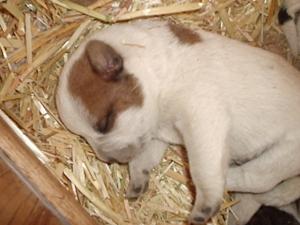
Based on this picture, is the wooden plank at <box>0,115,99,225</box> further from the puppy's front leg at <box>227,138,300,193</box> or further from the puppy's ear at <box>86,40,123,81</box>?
the puppy's front leg at <box>227,138,300,193</box>

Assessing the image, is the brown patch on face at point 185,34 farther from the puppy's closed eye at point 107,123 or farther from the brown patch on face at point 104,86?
the puppy's closed eye at point 107,123

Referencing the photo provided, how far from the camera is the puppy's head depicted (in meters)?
2.80

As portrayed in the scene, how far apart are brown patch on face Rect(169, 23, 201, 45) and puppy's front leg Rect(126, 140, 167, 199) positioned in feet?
1.87

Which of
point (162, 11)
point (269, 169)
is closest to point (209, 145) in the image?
point (269, 169)

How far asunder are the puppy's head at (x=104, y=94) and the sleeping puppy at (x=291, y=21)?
3.60 feet

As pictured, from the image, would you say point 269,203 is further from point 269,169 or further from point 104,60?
point 104,60

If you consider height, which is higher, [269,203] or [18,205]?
[18,205]

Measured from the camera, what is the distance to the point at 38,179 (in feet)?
9.50

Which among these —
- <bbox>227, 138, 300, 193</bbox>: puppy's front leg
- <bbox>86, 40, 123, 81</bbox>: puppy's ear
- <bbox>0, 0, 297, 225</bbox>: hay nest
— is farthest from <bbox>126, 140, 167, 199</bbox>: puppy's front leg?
<bbox>86, 40, 123, 81</bbox>: puppy's ear

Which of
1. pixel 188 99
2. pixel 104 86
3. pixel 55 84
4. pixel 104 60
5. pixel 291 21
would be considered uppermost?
pixel 104 60

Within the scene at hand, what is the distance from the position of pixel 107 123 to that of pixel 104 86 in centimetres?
17

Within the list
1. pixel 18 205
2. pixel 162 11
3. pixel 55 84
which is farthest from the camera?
pixel 55 84

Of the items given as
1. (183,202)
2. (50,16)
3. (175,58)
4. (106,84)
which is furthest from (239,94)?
(50,16)

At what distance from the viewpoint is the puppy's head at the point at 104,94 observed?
110 inches
